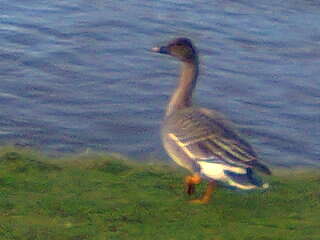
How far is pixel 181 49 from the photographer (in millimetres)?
9430

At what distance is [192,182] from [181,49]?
2.01 m

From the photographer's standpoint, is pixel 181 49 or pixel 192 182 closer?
pixel 192 182

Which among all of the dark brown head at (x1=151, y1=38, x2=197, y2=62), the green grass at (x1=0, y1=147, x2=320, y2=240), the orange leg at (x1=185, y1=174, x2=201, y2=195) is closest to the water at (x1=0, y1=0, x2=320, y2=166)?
the green grass at (x1=0, y1=147, x2=320, y2=240)

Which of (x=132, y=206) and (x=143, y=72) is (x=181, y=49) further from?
(x=143, y=72)

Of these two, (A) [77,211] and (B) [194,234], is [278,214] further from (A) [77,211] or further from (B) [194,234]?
(A) [77,211]

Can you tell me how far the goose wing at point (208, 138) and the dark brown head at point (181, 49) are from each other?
1.02 meters

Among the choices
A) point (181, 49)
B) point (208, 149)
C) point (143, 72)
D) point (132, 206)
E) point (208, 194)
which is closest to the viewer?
point (132, 206)

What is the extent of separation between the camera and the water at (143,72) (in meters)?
11.5

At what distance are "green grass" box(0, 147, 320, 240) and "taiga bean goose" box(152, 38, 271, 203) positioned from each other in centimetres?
38

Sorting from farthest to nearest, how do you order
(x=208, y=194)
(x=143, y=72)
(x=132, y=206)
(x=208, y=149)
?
(x=143, y=72) < (x=208, y=194) < (x=208, y=149) < (x=132, y=206)

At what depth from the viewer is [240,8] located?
16984 millimetres

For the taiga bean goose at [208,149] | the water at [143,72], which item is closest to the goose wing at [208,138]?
the taiga bean goose at [208,149]

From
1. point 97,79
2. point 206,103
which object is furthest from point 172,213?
point 97,79

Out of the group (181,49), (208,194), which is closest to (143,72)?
(181,49)
